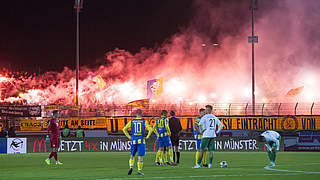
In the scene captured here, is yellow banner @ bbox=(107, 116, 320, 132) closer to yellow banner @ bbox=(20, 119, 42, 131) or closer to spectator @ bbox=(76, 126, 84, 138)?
spectator @ bbox=(76, 126, 84, 138)

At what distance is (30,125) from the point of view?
150ft

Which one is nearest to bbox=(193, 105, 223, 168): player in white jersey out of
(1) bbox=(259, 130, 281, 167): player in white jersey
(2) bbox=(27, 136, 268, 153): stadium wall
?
(1) bbox=(259, 130, 281, 167): player in white jersey

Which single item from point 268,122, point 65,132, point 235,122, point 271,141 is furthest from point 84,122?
point 271,141

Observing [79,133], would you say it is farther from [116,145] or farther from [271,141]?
[271,141]

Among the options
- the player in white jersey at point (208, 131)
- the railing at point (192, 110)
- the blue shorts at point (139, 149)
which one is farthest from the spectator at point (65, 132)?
the blue shorts at point (139, 149)

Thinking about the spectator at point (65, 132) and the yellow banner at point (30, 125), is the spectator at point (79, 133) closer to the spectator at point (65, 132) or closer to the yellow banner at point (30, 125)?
the spectator at point (65, 132)

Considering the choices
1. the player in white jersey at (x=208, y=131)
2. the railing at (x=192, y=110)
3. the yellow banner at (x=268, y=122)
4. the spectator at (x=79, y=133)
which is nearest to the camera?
the player in white jersey at (x=208, y=131)

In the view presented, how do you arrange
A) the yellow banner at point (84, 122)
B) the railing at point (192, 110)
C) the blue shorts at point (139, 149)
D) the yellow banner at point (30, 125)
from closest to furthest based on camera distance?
the blue shorts at point (139, 149)
the yellow banner at point (84, 122)
the yellow banner at point (30, 125)
the railing at point (192, 110)

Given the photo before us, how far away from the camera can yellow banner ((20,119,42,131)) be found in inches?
1778

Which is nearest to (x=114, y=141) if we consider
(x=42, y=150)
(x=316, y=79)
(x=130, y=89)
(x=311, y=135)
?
(x=42, y=150)

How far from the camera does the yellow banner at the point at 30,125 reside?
45.2 m

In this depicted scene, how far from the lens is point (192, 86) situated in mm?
78438

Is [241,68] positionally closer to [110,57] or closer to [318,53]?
[318,53]

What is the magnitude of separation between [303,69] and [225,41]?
41.8 ft
